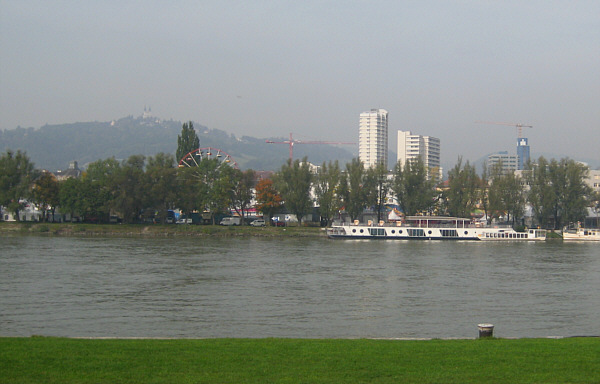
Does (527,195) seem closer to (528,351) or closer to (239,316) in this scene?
(239,316)

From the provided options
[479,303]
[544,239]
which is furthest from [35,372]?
[544,239]

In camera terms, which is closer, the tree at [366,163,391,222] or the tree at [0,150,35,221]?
the tree at [0,150,35,221]

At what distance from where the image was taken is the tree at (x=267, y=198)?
85562mm

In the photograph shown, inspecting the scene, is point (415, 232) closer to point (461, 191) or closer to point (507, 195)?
point (461, 191)

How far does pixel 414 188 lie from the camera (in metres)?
87.3

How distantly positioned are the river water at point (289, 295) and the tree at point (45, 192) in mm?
34591

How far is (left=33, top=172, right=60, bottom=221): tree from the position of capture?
3152 inches

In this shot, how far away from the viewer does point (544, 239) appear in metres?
77.2

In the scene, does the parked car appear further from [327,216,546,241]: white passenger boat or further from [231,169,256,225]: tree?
[327,216,546,241]: white passenger boat

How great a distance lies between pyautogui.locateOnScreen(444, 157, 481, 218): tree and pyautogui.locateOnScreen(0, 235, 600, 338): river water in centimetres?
3807

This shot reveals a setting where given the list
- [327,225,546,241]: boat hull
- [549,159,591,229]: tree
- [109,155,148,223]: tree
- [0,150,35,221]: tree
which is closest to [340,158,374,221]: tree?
[327,225,546,241]: boat hull

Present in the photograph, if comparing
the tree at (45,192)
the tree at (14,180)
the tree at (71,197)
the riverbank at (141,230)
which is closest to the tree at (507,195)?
the riverbank at (141,230)

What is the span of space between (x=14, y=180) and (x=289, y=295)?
63.0m

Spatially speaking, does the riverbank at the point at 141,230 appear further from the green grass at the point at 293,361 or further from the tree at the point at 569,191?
the green grass at the point at 293,361
